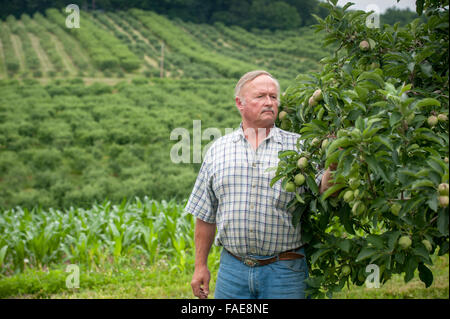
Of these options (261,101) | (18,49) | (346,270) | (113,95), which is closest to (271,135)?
(261,101)

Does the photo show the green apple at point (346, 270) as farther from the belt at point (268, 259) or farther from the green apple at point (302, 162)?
the green apple at point (302, 162)

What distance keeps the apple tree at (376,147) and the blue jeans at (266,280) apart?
0.07 meters

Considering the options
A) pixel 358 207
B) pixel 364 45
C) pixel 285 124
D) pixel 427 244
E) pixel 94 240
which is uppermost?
pixel 364 45

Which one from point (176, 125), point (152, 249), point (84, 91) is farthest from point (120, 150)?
point (152, 249)

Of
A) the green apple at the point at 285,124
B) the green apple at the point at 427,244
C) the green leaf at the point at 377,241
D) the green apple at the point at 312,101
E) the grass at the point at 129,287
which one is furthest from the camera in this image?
the grass at the point at 129,287

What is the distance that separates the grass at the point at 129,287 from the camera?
398cm

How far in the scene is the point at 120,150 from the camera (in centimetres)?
1188

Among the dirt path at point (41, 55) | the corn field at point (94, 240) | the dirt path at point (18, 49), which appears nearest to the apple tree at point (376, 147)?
the corn field at point (94, 240)

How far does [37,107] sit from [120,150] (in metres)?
4.13

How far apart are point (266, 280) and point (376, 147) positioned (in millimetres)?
884

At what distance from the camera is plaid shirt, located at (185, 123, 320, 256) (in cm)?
200

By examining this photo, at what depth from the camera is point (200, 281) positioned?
227cm

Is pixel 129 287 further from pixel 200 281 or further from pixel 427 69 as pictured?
pixel 427 69

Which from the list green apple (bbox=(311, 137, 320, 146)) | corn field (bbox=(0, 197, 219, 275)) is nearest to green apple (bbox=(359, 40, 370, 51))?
green apple (bbox=(311, 137, 320, 146))
